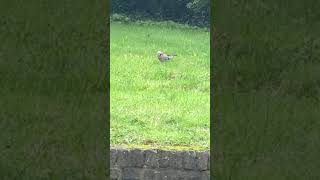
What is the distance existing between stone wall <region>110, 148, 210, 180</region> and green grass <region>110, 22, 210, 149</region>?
530mm

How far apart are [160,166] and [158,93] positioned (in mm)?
4264

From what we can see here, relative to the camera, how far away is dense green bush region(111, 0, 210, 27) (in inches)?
961

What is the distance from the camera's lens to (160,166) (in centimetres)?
556

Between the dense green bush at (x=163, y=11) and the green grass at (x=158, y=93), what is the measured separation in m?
6.26

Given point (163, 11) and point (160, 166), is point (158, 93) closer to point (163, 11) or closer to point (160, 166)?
point (160, 166)

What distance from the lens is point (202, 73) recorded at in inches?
476
